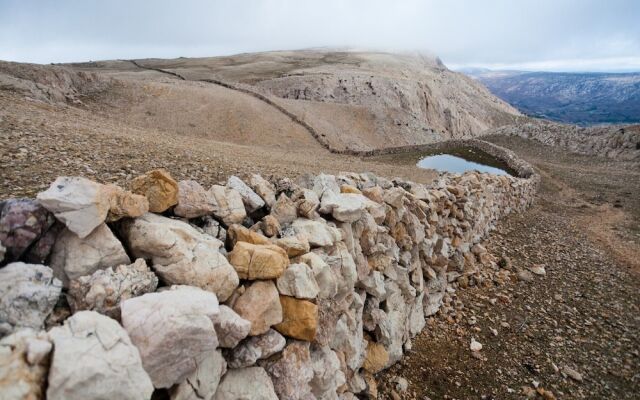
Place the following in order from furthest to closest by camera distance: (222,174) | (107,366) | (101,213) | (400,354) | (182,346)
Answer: (222,174), (400,354), (101,213), (182,346), (107,366)

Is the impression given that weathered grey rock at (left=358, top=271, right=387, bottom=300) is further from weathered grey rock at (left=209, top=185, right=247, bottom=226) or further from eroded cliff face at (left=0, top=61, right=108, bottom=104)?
eroded cliff face at (left=0, top=61, right=108, bottom=104)

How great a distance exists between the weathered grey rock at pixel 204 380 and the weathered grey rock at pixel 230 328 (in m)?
0.17

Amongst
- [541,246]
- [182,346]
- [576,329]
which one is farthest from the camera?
[541,246]

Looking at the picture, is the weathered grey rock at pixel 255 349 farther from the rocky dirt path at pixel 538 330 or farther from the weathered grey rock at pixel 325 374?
the rocky dirt path at pixel 538 330

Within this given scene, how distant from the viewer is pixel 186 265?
14.1ft

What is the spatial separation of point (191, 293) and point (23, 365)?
4.70 feet

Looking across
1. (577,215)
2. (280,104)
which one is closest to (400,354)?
(577,215)

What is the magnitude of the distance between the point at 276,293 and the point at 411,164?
27871 millimetres

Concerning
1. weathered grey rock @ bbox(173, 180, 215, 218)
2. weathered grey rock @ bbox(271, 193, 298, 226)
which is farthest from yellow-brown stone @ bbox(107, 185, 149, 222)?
weathered grey rock @ bbox(271, 193, 298, 226)

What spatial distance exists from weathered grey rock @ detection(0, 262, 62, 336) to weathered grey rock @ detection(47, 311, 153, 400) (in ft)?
1.15

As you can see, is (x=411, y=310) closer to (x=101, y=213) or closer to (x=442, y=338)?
(x=442, y=338)

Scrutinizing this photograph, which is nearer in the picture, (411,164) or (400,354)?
(400,354)

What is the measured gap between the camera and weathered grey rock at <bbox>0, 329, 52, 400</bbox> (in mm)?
2752

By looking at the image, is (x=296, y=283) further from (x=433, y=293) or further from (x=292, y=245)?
(x=433, y=293)
